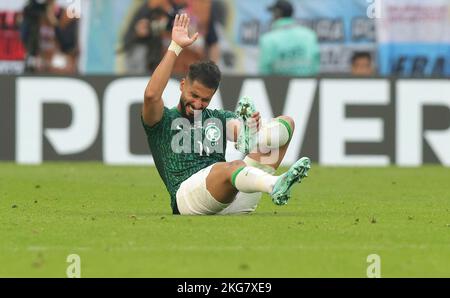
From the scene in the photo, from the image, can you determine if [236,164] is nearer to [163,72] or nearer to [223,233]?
[223,233]

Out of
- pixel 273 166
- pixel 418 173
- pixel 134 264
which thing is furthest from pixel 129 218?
pixel 418 173

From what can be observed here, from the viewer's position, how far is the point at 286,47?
18859mm

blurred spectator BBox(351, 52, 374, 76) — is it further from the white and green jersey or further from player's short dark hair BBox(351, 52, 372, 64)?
the white and green jersey

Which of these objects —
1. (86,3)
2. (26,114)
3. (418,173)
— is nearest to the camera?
(418,173)

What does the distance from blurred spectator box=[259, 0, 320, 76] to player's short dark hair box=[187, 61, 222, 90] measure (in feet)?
24.1

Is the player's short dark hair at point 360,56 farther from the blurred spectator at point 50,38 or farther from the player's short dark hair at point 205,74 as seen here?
the player's short dark hair at point 205,74

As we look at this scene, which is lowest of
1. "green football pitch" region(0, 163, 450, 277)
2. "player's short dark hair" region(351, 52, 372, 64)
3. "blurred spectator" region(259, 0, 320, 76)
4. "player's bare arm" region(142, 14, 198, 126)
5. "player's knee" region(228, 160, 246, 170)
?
"green football pitch" region(0, 163, 450, 277)

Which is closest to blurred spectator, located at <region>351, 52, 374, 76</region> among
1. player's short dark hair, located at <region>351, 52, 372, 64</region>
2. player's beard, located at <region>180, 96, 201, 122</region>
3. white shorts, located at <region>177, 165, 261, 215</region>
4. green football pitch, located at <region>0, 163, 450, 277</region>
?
player's short dark hair, located at <region>351, 52, 372, 64</region>

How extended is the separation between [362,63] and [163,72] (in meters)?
12.8

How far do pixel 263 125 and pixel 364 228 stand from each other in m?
1.10

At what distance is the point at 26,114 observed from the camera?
2002 centimetres

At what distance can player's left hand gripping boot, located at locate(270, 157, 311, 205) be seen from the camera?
33.5 feet

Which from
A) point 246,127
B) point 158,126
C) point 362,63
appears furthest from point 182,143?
point 362,63

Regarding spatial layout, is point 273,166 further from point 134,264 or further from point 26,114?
point 26,114
